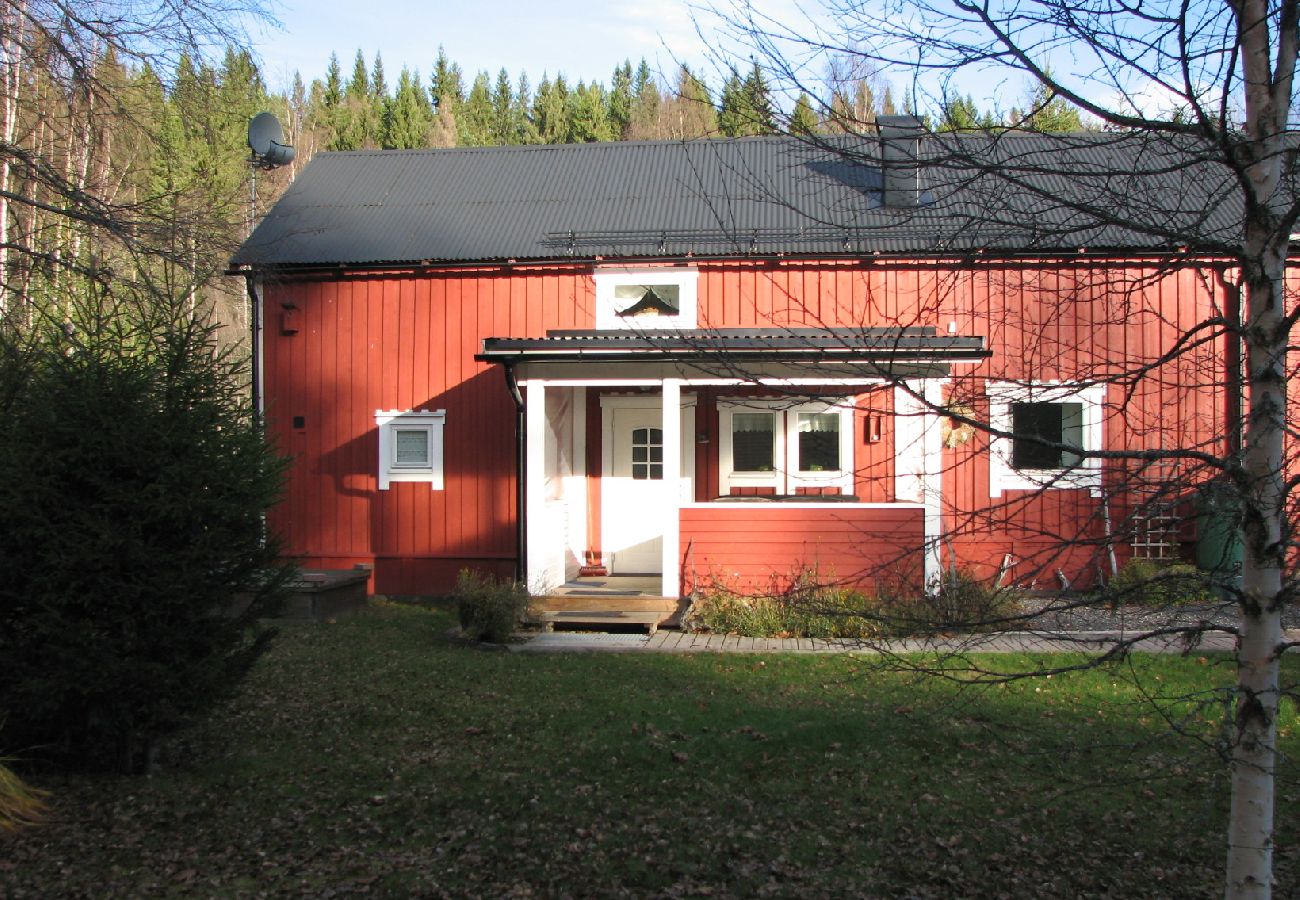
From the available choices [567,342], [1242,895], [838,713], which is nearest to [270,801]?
[838,713]

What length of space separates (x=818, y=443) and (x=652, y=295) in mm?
2800

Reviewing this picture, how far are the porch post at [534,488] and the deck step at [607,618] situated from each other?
502mm

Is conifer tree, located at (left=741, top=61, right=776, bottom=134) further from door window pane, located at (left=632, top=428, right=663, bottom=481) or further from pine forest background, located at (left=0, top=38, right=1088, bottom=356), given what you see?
door window pane, located at (left=632, top=428, right=663, bottom=481)

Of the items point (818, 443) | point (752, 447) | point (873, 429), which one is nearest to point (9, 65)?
point (752, 447)

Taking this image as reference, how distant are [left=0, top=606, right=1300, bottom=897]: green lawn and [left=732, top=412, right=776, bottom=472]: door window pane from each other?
17.8 feet

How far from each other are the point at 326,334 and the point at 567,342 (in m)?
4.65

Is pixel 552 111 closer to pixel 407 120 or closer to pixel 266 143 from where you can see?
pixel 407 120

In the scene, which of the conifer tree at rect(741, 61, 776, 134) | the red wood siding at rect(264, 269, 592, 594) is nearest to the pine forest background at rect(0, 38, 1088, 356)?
the conifer tree at rect(741, 61, 776, 134)

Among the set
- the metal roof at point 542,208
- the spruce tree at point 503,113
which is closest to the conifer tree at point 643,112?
the spruce tree at point 503,113

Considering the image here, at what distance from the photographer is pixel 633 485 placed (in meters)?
13.3

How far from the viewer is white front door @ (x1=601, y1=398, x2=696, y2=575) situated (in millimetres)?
13266

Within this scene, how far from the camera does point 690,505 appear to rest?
1105 centimetres

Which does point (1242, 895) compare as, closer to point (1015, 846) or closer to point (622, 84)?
point (1015, 846)

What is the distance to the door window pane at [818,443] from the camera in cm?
1305
